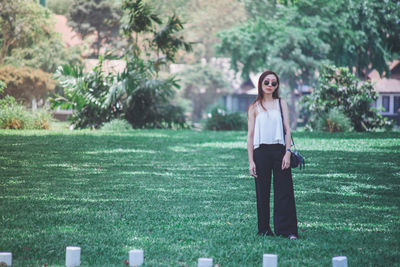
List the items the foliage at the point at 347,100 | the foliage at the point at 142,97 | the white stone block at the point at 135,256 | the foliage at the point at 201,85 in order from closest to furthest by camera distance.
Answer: the white stone block at the point at 135,256 → the foliage at the point at 347,100 → the foliage at the point at 142,97 → the foliage at the point at 201,85

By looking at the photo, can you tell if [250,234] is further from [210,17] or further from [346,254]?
[210,17]

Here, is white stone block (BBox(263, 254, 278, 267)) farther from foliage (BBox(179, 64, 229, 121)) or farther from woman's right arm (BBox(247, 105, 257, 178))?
foliage (BBox(179, 64, 229, 121))

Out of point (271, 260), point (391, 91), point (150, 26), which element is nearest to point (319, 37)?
point (391, 91)

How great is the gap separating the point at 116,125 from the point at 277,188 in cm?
1582

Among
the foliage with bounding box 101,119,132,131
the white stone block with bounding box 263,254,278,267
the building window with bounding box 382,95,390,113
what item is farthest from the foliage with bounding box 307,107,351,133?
the building window with bounding box 382,95,390,113

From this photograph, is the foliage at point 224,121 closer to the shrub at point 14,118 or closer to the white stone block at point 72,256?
the shrub at point 14,118

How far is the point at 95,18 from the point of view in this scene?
44.9 metres

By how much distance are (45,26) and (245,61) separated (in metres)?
14.3

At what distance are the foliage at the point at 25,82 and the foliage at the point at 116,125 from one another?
13.0 meters

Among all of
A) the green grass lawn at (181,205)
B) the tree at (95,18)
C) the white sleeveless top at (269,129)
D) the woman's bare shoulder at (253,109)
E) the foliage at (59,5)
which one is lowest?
the green grass lawn at (181,205)

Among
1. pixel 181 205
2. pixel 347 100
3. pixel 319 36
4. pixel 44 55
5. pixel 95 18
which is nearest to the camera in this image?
pixel 181 205

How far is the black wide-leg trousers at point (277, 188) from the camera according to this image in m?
5.52

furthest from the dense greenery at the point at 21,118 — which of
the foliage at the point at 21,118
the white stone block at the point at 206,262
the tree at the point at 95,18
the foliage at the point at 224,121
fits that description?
the tree at the point at 95,18

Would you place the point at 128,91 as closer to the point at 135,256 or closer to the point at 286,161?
the point at 286,161
